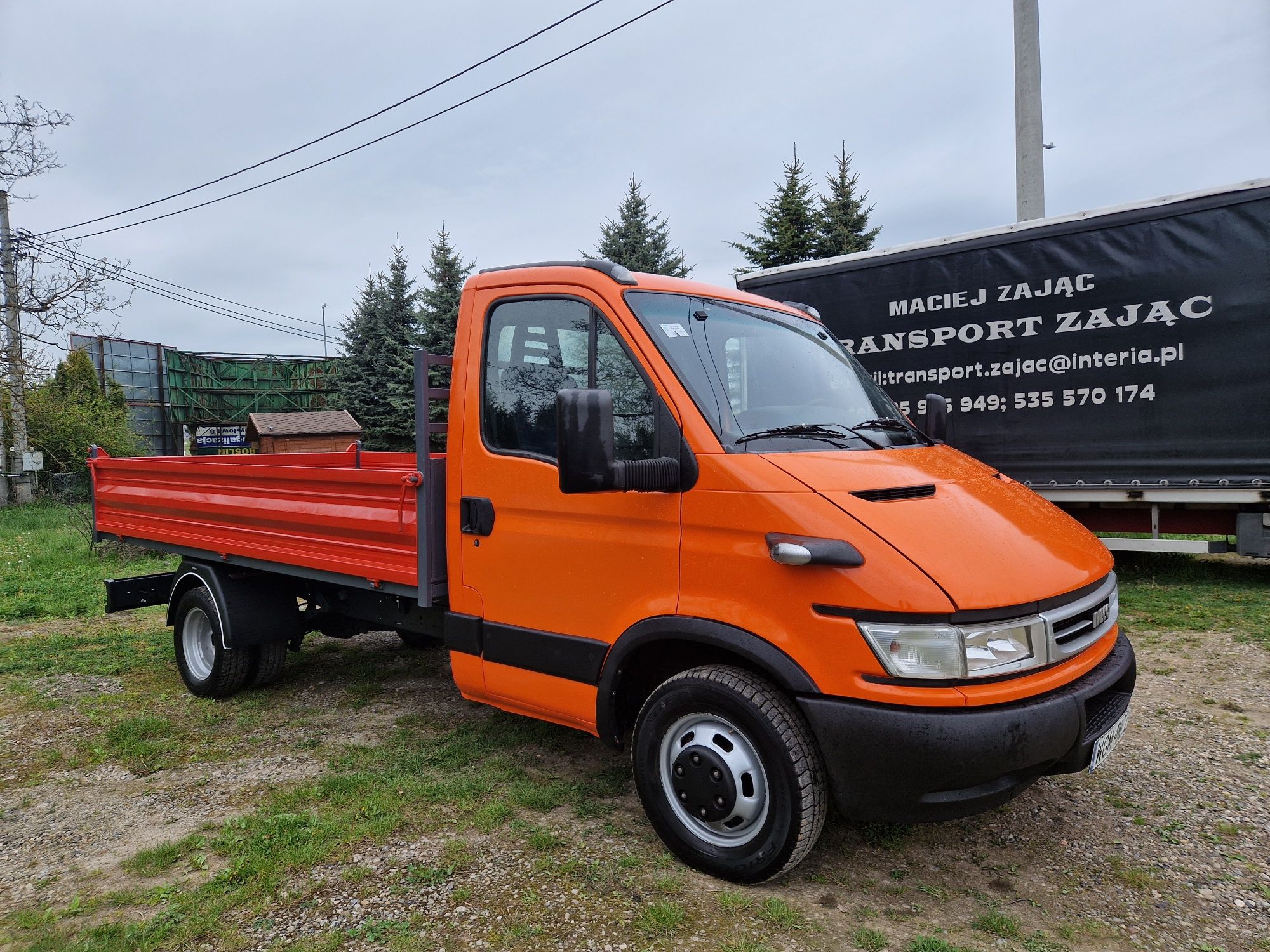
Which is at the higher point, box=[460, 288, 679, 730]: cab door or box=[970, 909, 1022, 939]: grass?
box=[460, 288, 679, 730]: cab door

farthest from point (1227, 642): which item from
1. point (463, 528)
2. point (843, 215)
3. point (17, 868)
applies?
point (843, 215)

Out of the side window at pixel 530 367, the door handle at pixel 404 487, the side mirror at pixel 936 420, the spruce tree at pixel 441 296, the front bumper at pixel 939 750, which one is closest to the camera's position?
the front bumper at pixel 939 750

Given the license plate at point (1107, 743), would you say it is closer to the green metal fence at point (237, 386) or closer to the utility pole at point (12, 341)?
the utility pole at point (12, 341)

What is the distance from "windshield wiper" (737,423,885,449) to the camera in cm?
301

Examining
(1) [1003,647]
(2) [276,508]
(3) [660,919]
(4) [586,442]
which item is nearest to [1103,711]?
(1) [1003,647]

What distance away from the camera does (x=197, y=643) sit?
17.9 ft

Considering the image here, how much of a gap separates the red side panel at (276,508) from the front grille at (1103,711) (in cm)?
288

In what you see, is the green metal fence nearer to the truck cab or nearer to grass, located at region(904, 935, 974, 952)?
the truck cab

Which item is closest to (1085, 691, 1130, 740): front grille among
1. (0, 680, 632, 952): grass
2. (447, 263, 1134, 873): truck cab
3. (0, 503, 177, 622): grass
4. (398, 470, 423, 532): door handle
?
(447, 263, 1134, 873): truck cab

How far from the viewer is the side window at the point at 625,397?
3066 mm

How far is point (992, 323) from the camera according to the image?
753cm

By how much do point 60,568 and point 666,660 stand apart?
Answer: 37.6ft

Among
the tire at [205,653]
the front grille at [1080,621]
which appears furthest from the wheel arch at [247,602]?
the front grille at [1080,621]

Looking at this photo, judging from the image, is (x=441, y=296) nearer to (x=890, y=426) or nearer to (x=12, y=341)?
(x=12, y=341)
